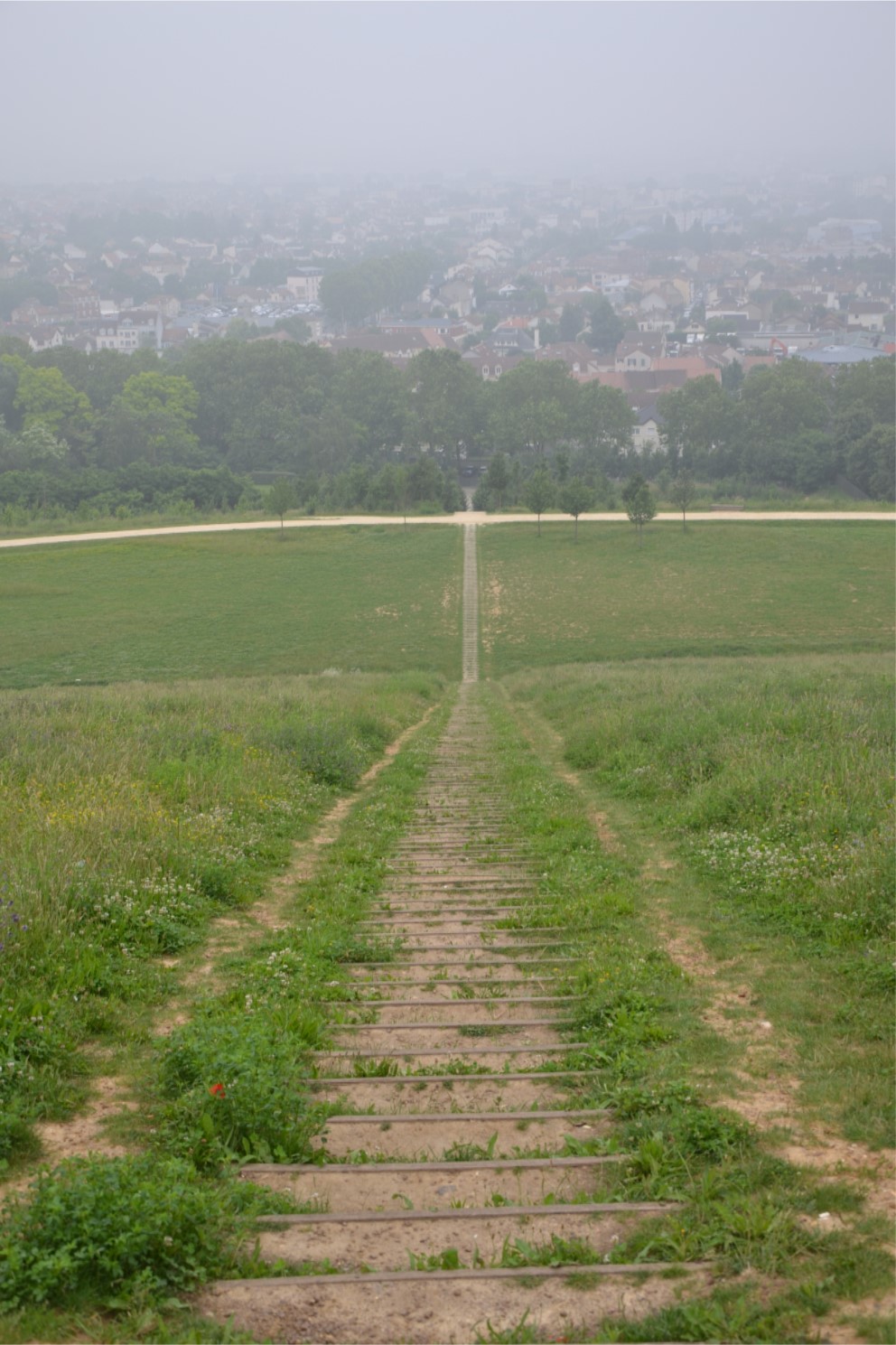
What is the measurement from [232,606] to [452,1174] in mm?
40240

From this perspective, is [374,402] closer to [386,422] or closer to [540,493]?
[386,422]

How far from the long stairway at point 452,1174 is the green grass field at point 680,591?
2869 centimetres

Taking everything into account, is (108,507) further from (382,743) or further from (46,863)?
(46,863)

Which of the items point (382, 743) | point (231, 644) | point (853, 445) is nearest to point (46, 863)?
point (382, 743)

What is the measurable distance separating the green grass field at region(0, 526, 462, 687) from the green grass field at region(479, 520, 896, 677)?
2.55 m

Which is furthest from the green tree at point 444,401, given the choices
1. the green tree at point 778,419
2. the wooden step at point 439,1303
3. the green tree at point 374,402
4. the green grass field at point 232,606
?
the wooden step at point 439,1303

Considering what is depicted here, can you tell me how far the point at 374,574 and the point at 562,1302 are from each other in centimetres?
4590

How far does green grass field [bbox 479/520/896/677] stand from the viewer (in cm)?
3725

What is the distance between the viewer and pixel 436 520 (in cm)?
6091

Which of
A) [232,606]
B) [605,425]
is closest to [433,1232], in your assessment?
[232,606]

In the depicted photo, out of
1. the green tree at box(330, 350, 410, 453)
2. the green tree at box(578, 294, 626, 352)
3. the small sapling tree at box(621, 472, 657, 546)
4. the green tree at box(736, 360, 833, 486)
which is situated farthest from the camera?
the green tree at box(578, 294, 626, 352)

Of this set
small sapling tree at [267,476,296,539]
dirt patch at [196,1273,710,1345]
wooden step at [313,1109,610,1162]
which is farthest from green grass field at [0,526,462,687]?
dirt patch at [196,1273,710,1345]

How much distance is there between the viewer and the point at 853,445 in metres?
73.9

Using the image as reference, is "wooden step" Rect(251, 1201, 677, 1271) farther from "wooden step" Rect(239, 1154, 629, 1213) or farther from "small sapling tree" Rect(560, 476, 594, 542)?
"small sapling tree" Rect(560, 476, 594, 542)
